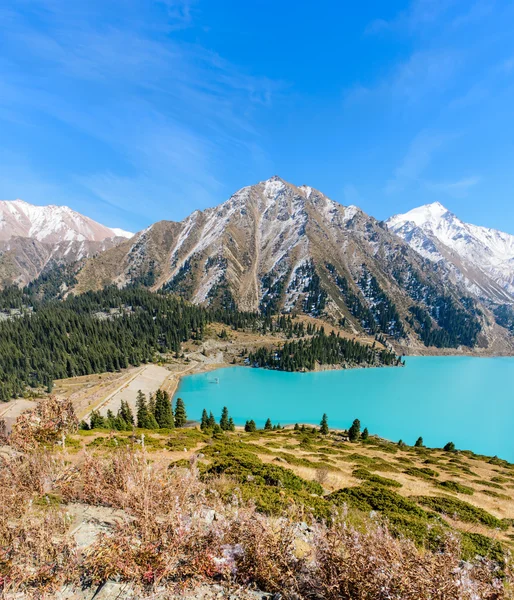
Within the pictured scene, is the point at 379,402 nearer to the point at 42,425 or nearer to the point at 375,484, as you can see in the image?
the point at 375,484

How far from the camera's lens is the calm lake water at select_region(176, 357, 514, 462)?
70.6m

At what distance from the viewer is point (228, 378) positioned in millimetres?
115250

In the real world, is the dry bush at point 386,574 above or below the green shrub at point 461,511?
above

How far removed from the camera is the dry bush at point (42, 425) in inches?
499

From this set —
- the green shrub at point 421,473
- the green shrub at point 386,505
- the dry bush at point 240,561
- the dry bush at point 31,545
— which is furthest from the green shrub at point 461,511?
the dry bush at point 31,545

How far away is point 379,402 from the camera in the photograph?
92.7 metres

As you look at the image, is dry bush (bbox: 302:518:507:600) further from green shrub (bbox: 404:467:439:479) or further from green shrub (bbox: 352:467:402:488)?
green shrub (bbox: 404:467:439:479)

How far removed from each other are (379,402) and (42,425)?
96.3m

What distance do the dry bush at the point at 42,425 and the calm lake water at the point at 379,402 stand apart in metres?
63.8

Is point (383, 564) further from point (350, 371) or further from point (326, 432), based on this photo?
point (350, 371)

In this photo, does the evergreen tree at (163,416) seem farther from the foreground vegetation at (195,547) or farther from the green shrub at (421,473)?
the foreground vegetation at (195,547)

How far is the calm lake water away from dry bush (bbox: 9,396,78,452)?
63.8 meters

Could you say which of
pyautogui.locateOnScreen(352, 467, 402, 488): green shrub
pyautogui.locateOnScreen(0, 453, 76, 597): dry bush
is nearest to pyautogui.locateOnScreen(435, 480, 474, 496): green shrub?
pyautogui.locateOnScreen(352, 467, 402, 488): green shrub

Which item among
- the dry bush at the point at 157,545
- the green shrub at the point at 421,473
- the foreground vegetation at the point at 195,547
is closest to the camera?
the foreground vegetation at the point at 195,547
